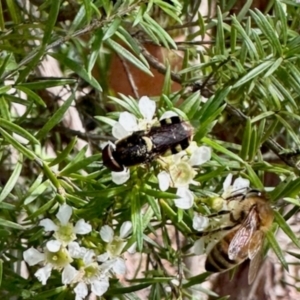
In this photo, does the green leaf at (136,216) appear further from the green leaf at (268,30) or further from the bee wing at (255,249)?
the green leaf at (268,30)

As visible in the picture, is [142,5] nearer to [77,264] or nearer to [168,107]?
[168,107]

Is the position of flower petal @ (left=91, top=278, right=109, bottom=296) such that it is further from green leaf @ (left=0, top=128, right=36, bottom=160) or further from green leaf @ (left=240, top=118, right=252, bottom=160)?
green leaf @ (left=240, top=118, right=252, bottom=160)

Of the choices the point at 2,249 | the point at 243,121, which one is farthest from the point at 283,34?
the point at 2,249

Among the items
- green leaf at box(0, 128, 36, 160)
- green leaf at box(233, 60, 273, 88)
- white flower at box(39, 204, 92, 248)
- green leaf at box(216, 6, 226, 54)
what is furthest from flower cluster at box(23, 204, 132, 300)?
green leaf at box(216, 6, 226, 54)

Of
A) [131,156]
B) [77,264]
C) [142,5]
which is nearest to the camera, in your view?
[131,156]

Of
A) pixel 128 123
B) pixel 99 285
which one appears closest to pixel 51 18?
pixel 128 123

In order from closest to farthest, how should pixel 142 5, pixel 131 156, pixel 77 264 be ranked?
pixel 131 156
pixel 77 264
pixel 142 5

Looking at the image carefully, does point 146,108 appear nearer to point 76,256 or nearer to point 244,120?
point 76,256
